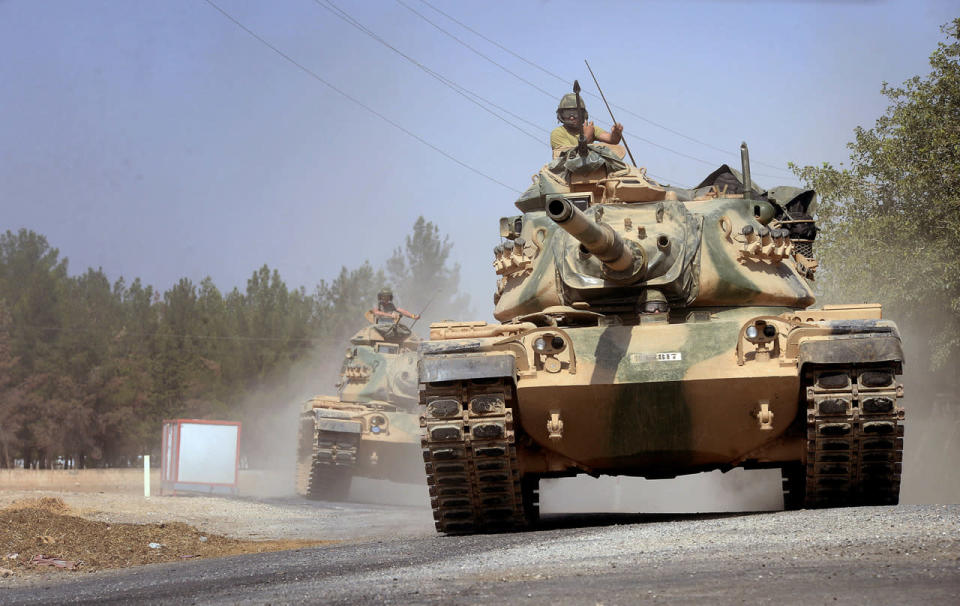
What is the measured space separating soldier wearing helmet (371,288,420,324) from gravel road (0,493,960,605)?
57.2 feet

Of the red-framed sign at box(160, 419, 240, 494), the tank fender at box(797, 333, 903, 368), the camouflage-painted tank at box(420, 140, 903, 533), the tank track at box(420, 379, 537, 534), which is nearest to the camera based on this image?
the tank fender at box(797, 333, 903, 368)

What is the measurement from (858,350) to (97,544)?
748 cm

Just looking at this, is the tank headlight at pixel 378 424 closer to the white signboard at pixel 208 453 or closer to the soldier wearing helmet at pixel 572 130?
the white signboard at pixel 208 453

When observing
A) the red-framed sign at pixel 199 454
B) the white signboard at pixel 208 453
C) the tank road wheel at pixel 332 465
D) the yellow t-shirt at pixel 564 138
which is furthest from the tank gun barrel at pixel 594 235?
the white signboard at pixel 208 453

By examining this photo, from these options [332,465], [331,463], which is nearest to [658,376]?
[331,463]

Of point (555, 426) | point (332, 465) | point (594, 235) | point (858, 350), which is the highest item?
point (594, 235)

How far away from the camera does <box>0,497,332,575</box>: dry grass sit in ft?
36.0

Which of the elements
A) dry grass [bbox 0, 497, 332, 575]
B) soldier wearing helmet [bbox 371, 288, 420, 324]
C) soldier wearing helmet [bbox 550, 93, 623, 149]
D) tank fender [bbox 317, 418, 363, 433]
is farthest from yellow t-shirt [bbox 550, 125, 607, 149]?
soldier wearing helmet [bbox 371, 288, 420, 324]

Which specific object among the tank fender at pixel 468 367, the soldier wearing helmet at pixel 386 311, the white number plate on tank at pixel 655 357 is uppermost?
the soldier wearing helmet at pixel 386 311

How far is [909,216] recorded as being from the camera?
26.4 metres

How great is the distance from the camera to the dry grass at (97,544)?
10984mm

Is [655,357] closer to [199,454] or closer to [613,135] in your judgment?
[613,135]

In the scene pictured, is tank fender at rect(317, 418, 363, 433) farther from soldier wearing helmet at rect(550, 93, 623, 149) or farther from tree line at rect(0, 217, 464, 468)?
tree line at rect(0, 217, 464, 468)

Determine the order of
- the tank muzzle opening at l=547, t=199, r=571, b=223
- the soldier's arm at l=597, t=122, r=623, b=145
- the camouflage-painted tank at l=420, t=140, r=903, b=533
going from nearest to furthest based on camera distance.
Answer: the tank muzzle opening at l=547, t=199, r=571, b=223 < the camouflage-painted tank at l=420, t=140, r=903, b=533 < the soldier's arm at l=597, t=122, r=623, b=145
